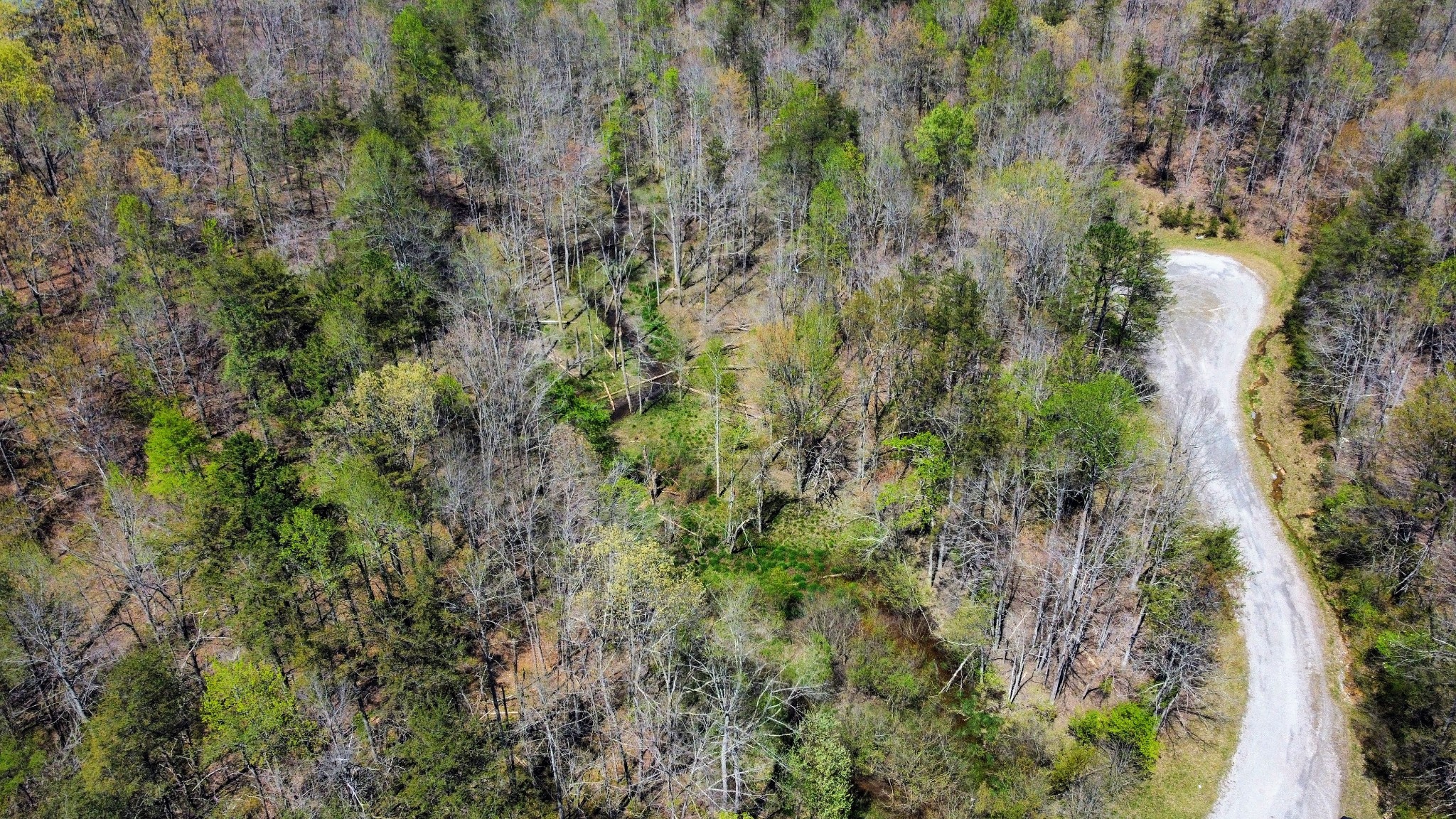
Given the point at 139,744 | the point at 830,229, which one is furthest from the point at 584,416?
the point at 139,744

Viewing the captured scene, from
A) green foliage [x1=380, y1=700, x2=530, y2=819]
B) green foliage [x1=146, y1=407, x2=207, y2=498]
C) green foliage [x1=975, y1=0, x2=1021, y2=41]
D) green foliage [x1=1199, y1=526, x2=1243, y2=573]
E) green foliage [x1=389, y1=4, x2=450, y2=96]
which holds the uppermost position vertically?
green foliage [x1=975, y1=0, x2=1021, y2=41]

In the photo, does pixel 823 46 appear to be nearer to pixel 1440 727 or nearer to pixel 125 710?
pixel 1440 727

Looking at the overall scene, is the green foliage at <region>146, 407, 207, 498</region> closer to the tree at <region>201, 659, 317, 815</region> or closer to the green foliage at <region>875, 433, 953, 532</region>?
the tree at <region>201, 659, 317, 815</region>

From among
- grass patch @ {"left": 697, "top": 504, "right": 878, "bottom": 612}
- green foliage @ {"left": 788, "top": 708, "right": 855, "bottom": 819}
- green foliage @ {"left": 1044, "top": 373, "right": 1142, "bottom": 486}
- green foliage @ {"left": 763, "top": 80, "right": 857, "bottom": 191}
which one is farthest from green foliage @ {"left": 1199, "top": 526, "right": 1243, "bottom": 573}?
green foliage @ {"left": 763, "top": 80, "right": 857, "bottom": 191}

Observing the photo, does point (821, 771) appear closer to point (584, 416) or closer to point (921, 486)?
point (921, 486)

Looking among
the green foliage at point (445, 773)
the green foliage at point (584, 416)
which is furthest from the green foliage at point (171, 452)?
the green foliage at point (445, 773)

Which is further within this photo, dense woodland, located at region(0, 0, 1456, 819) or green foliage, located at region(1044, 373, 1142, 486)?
green foliage, located at region(1044, 373, 1142, 486)

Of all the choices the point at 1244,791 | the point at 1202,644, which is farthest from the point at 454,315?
the point at 1244,791
